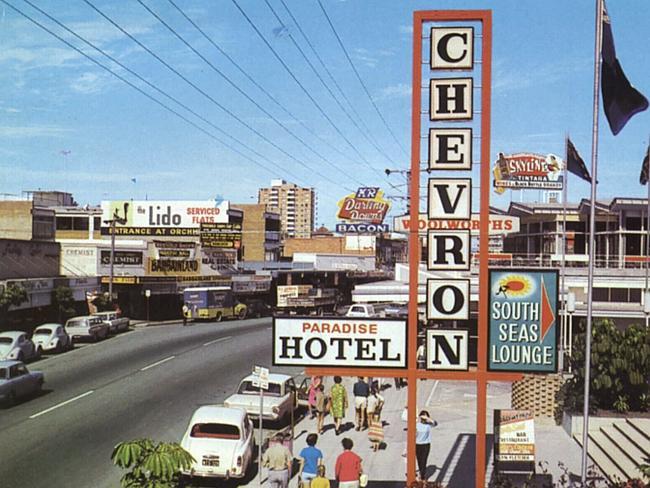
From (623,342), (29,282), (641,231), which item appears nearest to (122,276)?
(29,282)

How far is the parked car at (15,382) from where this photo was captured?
23.3 metres

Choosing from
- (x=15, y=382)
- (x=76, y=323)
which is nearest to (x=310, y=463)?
(x=15, y=382)

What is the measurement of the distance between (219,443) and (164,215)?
2996 inches

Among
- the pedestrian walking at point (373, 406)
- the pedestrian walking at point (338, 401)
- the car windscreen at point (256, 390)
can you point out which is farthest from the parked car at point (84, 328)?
the pedestrian walking at point (373, 406)

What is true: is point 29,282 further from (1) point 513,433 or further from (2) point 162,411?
(1) point 513,433

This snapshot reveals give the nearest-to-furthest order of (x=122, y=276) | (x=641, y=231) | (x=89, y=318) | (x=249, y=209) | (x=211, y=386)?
(x=211, y=386)
(x=89, y=318)
(x=641, y=231)
(x=122, y=276)
(x=249, y=209)

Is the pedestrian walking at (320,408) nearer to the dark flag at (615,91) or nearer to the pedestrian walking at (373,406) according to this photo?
the pedestrian walking at (373,406)

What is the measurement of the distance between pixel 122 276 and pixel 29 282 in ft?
43.9

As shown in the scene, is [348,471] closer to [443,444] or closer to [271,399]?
[443,444]

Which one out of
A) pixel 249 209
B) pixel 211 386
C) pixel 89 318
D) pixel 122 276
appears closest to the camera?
pixel 211 386

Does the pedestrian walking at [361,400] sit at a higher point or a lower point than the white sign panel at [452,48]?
lower

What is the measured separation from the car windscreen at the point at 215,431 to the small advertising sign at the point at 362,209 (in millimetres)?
57701

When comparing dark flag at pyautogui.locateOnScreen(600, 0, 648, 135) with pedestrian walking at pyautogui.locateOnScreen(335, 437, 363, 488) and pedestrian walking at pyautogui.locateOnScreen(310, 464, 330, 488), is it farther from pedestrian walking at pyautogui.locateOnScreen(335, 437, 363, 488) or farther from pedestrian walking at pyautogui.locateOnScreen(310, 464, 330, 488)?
pedestrian walking at pyautogui.locateOnScreen(310, 464, 330, 488)

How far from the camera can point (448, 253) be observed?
47.8 ft
